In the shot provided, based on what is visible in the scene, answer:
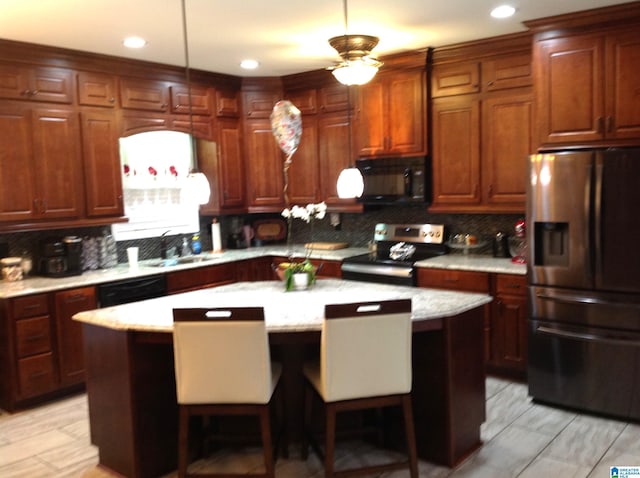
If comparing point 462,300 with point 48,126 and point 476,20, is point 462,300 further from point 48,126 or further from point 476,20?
point 48,126

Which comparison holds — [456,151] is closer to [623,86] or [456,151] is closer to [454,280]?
[454,280]

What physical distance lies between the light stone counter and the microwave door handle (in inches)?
24.2

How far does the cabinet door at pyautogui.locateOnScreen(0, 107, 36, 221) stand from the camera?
409 centimetres

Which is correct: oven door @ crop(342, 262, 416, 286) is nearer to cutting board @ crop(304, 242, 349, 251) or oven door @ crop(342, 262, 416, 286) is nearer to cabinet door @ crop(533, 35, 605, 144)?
cutting board @ crop(304, 242, 349, 251)

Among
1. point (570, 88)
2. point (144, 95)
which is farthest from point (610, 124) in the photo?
point (144, 95)

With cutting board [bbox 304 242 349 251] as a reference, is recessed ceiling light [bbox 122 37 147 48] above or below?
above

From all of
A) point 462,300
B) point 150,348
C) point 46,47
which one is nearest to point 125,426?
point 150,348

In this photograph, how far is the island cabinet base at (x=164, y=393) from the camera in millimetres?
2869

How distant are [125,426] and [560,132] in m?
3.32

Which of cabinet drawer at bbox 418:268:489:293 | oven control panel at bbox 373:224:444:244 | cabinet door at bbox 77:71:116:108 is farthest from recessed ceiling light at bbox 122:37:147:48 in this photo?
cabinet drawer at bbox 418:268:489:293

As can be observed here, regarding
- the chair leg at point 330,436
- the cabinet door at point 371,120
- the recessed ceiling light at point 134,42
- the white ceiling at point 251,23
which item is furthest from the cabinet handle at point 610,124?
the recessed ceiling light at point 134,42

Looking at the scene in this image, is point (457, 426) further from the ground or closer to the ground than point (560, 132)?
closer to the ground

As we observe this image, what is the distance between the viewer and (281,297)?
3.30 m

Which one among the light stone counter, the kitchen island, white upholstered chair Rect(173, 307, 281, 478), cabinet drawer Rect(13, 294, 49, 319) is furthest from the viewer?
the light stone counter
